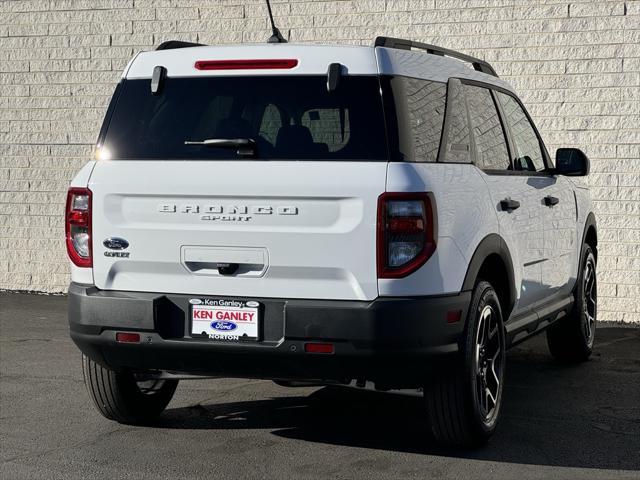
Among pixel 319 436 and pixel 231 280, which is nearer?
pixel 231 280

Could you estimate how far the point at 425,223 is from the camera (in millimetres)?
5094

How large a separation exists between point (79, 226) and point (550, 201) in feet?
9.83

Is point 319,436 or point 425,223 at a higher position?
point 425,223

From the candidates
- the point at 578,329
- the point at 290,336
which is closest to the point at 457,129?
the point at 290,336

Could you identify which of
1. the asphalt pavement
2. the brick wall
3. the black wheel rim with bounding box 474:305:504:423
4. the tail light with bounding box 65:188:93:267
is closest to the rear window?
the tail light with bounding box 65:188:93:267

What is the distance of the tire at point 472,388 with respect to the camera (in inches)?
214

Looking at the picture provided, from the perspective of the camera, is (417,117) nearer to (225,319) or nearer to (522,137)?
(225,319)

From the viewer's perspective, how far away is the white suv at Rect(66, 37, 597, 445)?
5.09 meters

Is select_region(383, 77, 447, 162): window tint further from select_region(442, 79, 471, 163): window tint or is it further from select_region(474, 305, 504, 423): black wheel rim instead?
select_region(474, 305, 504, 423): black wheel rim

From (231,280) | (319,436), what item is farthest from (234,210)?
(319,436)

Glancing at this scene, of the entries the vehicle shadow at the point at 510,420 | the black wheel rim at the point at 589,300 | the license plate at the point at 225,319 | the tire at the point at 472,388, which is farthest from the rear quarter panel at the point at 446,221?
the black wheel rim at the point at 589,300

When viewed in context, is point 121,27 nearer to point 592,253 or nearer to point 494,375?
point 592,253

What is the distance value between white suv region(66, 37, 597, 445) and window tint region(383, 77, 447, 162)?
0.04 ft

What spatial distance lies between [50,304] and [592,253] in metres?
5.58
